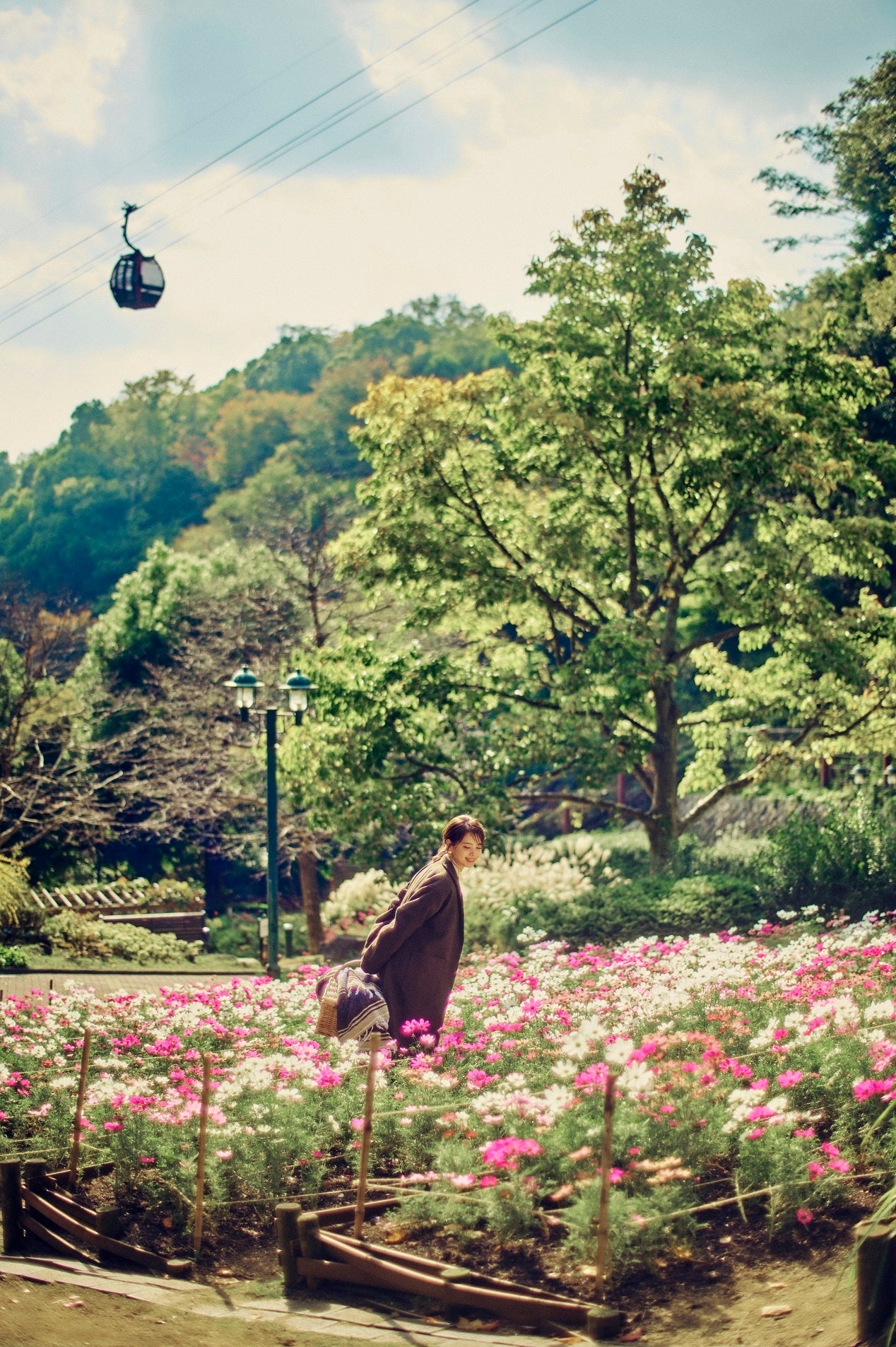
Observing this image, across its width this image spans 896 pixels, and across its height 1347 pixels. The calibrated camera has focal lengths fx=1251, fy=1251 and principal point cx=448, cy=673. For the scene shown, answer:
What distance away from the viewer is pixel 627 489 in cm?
1459

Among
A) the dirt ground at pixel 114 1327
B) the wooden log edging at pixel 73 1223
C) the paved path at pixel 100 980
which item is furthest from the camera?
the paved path at pixel 100 980

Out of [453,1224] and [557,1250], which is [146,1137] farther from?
[557,1250]

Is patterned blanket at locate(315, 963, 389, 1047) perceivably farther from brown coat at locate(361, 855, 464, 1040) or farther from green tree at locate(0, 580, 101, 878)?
green tree at locate(0, 580, 101, 878)

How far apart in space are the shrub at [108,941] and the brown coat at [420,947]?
34.2 ft

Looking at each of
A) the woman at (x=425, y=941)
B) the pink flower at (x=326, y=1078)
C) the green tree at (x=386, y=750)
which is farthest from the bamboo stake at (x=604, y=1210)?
the green tree at (x=386, y=750)

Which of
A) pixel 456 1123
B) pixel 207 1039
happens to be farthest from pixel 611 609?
pixel 456 1123

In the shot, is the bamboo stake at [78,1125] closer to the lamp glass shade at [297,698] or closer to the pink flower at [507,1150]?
the pink flower at [507,1150]

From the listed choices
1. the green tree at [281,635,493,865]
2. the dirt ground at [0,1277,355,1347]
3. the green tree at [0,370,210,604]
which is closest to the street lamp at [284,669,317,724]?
the green tree at [281,635,493,865]

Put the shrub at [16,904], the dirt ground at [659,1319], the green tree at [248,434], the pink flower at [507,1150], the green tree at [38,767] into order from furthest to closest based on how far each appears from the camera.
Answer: the green tree at [248,434] < the green tree at [38,767] < the shrub at [16,904] < the pink flower at [507,1150] < the dirt ground at [659,1319]

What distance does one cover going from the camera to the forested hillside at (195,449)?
52.6 m

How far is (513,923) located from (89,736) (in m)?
14.0

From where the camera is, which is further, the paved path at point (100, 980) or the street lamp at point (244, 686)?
the street lamp at point (244, 686)

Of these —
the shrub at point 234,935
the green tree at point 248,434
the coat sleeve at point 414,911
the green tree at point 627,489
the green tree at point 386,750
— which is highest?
the green tree at point 248,434

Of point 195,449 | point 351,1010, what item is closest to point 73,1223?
point 351,1010
